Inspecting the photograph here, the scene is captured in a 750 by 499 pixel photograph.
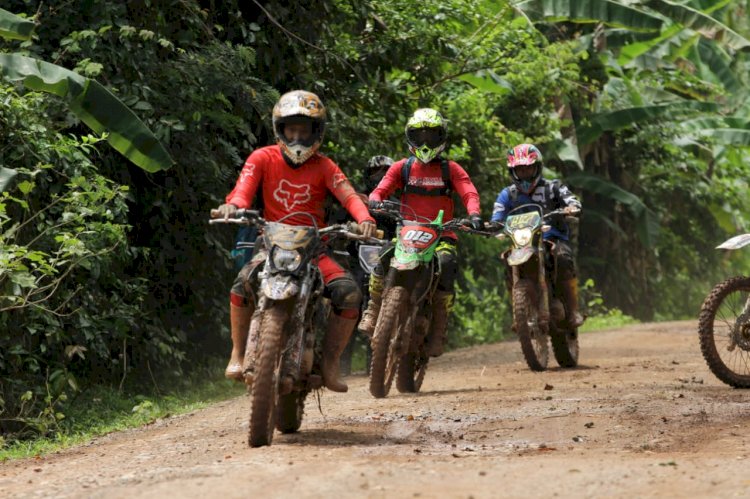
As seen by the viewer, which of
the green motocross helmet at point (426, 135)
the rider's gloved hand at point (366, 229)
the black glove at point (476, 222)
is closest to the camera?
the rider's gloved hand at point (366, 229)

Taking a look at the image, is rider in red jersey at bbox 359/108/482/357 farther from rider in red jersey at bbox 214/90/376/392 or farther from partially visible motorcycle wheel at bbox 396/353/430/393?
rider in red jersey at bbox 214/90/376/392

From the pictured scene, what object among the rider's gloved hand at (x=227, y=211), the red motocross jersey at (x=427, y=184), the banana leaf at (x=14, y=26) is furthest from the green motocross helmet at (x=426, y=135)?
the rider's gloved hand at (x=227, y=211)

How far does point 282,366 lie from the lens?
24.8 feet

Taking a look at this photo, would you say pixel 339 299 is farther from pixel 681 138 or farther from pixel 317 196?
pixel 681 138

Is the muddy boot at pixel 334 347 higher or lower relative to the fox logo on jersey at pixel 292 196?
lower

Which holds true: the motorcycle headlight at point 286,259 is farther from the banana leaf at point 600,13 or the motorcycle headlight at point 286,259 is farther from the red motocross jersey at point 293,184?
the banana leaf at point 600,13

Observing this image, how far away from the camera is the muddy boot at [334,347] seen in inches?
318

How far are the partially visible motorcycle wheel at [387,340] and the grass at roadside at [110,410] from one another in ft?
6.39

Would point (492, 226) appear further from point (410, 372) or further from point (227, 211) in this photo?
point (227, 211)

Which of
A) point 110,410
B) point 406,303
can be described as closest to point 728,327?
point 406,303

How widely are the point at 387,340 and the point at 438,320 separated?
1.06m

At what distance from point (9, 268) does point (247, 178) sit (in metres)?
2.41

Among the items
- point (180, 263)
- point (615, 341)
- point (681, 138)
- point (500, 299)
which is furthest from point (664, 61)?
point (180, 263)

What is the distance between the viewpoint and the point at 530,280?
1244 cm
